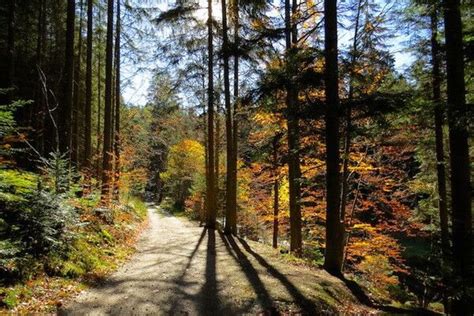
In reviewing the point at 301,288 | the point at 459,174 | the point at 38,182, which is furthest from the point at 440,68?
the point at 38,182

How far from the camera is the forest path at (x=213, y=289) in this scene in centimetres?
552

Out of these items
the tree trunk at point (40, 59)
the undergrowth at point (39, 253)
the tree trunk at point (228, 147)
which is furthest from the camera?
the tree trunk at point (40, 59)

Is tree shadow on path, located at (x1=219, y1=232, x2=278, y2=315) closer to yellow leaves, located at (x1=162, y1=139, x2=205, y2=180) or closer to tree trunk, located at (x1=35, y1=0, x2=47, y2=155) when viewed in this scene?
tree trunk, located at (x1=35, y1=0, x2=47, y2=155)

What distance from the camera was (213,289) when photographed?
659 cm

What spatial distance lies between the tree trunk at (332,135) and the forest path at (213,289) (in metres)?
0.97

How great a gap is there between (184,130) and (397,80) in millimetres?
21055

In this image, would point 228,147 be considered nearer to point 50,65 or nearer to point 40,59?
point 40,59

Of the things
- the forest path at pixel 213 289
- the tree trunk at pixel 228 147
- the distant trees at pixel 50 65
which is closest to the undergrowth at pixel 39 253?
the forest path at pixel 213 289

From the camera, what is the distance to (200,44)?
15.3 metres

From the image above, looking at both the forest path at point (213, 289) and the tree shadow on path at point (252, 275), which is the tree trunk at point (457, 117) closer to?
the forest path at point (213, 289)

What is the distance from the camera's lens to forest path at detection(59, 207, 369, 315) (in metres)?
5.52

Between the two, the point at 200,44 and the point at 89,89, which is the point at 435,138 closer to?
the point at 200,44

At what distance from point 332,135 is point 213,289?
13.6 feet

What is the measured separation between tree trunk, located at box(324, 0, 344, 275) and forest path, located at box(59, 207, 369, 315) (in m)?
0.97
